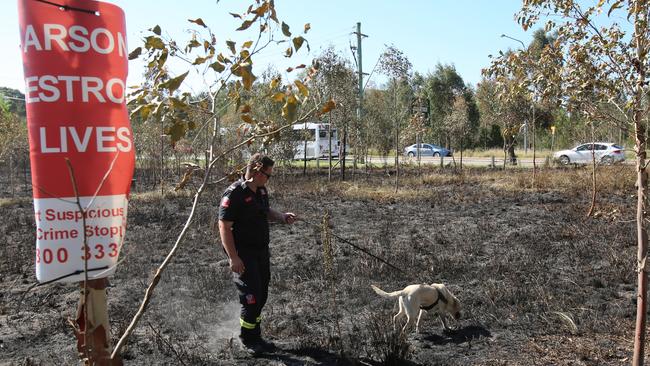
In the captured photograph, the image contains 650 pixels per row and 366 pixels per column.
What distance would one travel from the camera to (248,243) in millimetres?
4711

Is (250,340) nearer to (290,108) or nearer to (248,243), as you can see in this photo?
(248,243)

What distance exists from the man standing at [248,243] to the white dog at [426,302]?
104 cm

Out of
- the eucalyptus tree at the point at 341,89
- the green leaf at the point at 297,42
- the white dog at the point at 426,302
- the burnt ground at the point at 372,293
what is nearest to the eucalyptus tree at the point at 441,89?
the eucalyptus tree at the point at 341,89

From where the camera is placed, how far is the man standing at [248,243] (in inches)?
180

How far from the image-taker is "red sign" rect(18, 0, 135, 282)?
86.5 inches

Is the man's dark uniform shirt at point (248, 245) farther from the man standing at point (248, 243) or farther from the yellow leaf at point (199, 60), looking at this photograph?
the yellow leaf at point (199, 60)

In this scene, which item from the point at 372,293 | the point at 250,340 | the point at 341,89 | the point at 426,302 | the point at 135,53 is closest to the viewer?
the point at 135,53

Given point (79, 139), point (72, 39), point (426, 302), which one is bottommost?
point (426, 302)

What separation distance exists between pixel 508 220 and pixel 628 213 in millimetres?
2378

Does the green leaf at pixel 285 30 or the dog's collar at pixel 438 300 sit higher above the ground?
the green leaf at pixel 285 30

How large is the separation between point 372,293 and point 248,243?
211cm

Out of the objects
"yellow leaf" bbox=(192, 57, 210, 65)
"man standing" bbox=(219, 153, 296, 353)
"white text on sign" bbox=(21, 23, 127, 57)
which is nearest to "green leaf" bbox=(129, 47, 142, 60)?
"white text on sign" bbox=(21, 23, 127, 57)

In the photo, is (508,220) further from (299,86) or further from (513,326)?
(299,86)

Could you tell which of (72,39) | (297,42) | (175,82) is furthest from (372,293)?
(72,39)
